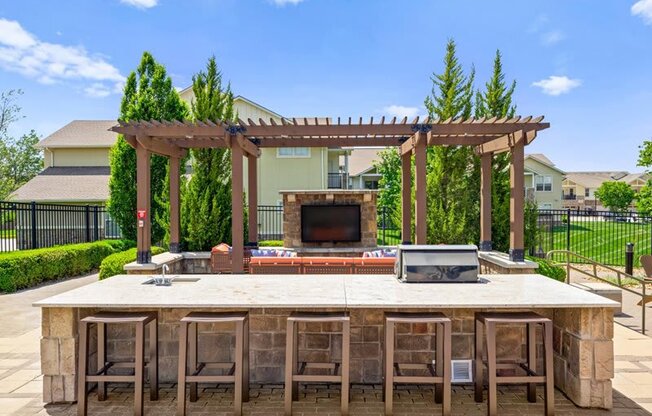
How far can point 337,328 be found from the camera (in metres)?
3.72

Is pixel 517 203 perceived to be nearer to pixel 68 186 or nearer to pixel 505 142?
pixel 505 142

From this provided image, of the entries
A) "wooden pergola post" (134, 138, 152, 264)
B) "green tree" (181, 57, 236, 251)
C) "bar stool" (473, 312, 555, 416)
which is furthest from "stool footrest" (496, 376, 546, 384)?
"green tree" (181, 57, 236, 251)

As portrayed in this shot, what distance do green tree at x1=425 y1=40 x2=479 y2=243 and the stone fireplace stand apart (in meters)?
1.73

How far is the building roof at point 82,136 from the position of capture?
18.7 meters

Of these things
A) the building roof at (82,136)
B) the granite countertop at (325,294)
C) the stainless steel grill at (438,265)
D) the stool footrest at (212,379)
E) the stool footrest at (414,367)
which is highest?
the building roof at (82,136)

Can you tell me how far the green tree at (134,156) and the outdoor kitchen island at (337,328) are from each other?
8125 millimetres

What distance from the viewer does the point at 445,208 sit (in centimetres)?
943

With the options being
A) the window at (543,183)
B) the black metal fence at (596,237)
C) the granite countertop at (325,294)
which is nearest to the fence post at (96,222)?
the granite countertop at (325,294)

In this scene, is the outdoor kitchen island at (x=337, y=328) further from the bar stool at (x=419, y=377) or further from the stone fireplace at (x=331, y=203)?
the stone fireplace at (x=331, y=203)

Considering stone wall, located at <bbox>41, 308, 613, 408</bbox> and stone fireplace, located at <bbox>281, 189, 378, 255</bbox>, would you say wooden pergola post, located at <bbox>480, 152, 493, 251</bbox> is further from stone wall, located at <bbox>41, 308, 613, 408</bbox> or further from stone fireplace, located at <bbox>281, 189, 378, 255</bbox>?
stone wall, located at <bbox>41, 308, 613, 408</bbox>

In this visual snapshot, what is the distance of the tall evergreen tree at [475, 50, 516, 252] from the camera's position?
29.9 ft

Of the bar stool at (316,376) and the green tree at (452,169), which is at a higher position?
the green tree at (452,169)

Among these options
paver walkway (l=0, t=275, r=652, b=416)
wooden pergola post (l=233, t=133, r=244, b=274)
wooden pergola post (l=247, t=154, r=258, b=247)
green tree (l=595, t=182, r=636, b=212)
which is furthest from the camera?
green tree (l=595, t=182, r=636, b=212)

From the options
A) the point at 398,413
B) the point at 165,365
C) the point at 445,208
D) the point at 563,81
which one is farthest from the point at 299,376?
the point at 563,81
